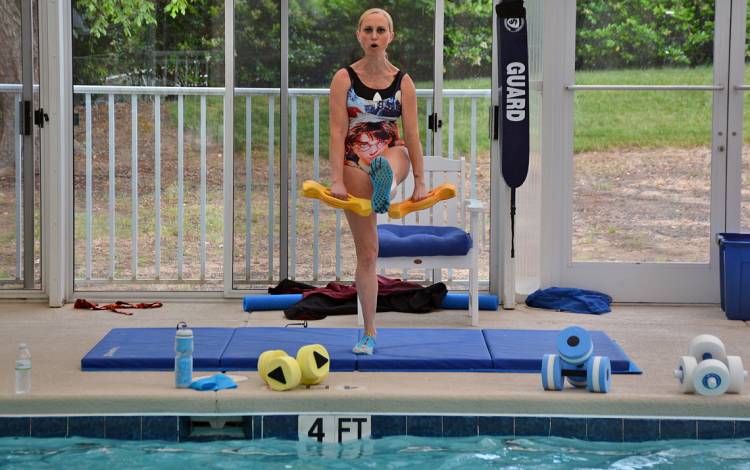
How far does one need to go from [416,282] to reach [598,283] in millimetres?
1078

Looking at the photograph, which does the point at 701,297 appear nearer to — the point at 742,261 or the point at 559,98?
the point at 742,261

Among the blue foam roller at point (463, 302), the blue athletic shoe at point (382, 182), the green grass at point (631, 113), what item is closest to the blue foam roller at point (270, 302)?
the blue foam roller at point (463, 302)

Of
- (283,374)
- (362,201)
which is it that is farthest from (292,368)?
(362,201)

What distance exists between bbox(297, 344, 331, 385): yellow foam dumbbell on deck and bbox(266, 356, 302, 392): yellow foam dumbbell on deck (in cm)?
3

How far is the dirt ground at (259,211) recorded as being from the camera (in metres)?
6.76

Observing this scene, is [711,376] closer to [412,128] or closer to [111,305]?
[412,128]

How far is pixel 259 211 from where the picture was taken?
272 inches

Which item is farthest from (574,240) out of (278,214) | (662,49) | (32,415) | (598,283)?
(32,415)

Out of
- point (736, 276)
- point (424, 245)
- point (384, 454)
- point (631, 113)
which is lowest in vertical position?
point (384, 454)

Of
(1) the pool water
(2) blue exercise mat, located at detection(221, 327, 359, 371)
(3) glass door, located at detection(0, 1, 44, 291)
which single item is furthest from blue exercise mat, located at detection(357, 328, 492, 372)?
(3) glass door, located at detection(0, 1, 44, 291)

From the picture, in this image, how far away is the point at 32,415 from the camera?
14.2 ft

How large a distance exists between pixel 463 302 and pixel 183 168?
1916 millimetres

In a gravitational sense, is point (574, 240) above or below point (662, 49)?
below

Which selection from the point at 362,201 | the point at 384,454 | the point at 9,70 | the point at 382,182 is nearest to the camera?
the point at 384,454
